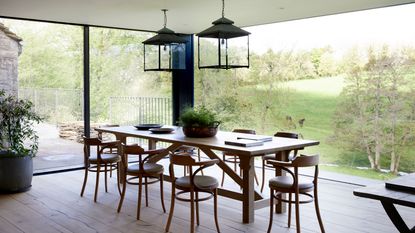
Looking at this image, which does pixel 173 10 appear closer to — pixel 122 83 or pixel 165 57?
pixel 165 57

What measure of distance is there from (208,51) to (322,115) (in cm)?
321

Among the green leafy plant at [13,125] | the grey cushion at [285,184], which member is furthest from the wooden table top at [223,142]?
the green leafy plant at [13,125]

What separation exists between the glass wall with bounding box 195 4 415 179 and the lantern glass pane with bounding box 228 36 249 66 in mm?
2661

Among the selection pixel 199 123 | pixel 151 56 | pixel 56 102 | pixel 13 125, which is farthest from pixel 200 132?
pixel 56 102

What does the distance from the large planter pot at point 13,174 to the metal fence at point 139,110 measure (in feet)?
7.13

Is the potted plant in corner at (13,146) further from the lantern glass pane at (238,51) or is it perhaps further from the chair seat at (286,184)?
the chair seat at (286,184)

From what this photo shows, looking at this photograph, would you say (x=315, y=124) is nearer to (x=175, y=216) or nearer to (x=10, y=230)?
(x=175, y=216)

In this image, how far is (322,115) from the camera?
23.1ft

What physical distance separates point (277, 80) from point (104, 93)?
306 cm

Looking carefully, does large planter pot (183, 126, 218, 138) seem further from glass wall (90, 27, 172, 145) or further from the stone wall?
the stone wall

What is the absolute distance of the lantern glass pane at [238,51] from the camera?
4.32 m

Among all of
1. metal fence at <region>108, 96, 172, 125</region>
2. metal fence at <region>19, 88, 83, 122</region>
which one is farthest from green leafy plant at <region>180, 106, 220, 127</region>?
metal fence at <region>108, 96, 172, 125</region>

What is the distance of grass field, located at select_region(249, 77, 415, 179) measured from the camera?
6.72 metres

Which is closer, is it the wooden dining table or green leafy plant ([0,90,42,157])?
the wooden dining table
